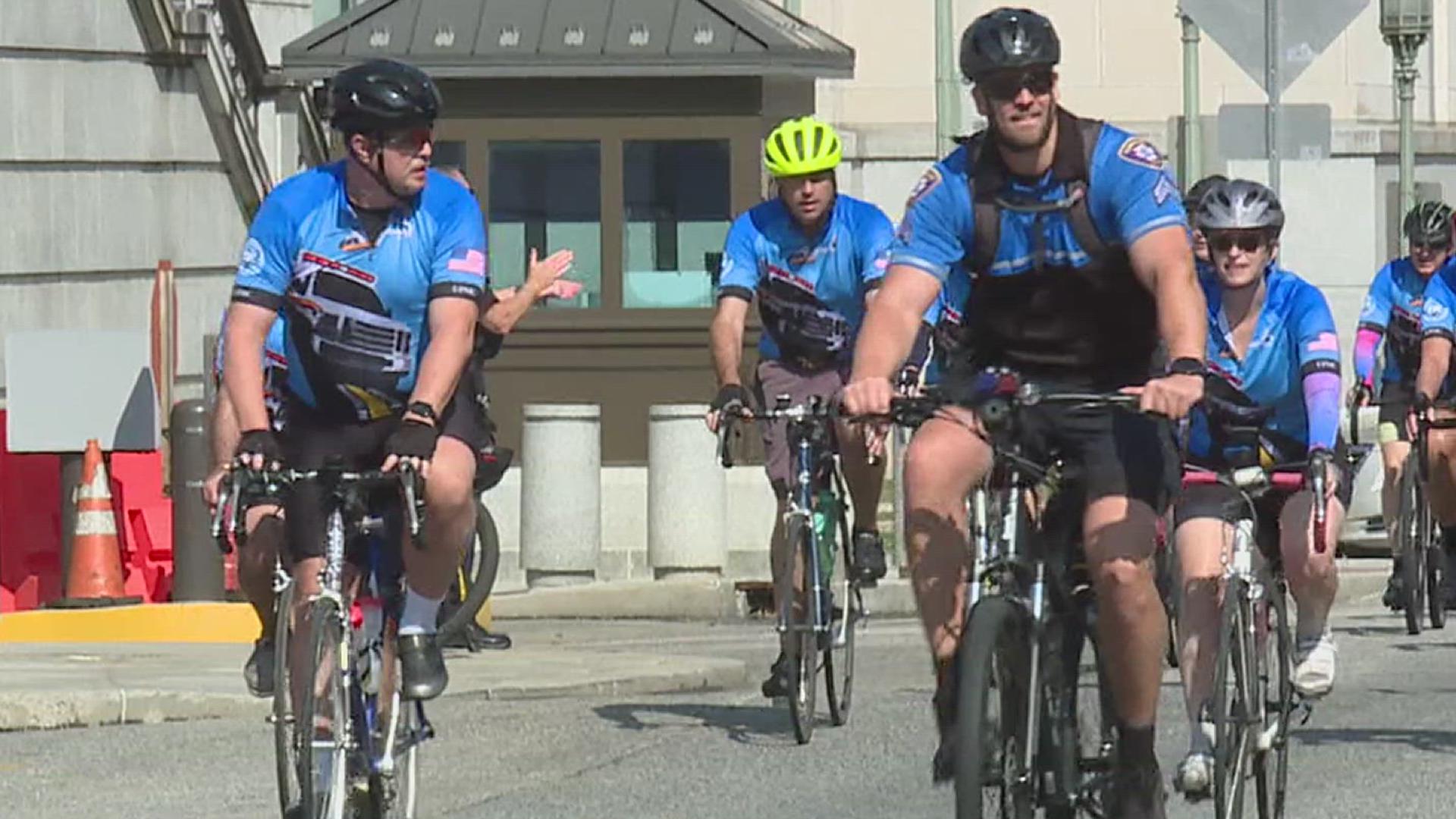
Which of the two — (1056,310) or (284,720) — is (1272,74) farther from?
(284,720)

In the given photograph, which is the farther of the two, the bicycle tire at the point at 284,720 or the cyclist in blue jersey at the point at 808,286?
the cyclist in blue jersey at the point at 808,286

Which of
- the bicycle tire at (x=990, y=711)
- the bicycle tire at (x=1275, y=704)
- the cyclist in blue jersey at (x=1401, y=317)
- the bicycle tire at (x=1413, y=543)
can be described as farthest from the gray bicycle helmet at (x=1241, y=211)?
the bicycle tire at (x=1413, y=543)

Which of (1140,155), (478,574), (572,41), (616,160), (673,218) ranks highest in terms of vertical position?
(572,41)

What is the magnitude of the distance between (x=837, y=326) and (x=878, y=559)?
76cm

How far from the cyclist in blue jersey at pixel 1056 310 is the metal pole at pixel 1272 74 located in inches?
361

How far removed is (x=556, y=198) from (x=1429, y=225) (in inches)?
333

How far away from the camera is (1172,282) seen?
7973 mm

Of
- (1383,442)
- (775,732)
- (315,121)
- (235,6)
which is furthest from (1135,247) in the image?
(315,121)

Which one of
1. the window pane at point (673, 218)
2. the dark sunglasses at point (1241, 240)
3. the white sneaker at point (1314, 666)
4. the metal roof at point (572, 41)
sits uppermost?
the metal roof at point (572, 41)

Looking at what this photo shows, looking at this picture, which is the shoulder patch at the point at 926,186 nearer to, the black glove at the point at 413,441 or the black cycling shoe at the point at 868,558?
the black glove at the point at 413,441

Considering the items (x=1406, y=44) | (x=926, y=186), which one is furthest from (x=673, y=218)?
(x=926, y=186)

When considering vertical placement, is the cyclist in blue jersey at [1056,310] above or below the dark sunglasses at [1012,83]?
below

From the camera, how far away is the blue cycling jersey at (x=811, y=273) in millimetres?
12633

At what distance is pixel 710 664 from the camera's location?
46.8 ft
